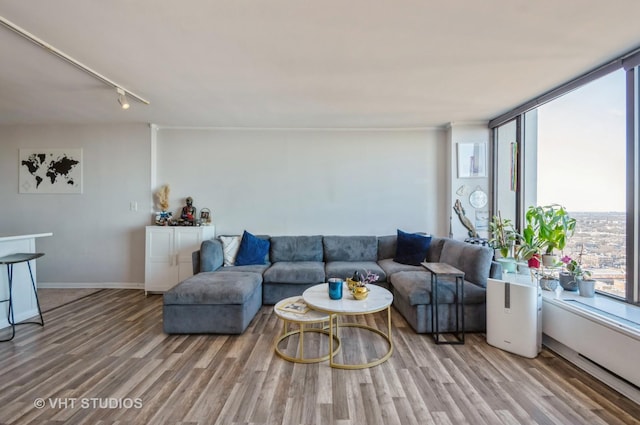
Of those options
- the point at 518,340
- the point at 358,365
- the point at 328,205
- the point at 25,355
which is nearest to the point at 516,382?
the point at 518,340

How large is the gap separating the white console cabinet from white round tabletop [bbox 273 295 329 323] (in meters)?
2.16

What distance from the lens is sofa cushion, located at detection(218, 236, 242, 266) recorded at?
383cm

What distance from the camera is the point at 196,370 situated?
2143 mm

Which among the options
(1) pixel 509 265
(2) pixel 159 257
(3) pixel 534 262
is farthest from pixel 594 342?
(2) pixel 159 257

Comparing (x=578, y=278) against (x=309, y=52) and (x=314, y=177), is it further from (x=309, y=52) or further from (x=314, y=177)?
(x=314, y=177)

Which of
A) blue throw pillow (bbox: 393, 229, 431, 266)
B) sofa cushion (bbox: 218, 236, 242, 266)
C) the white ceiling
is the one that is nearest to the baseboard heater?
blue throw pillow (bbox: 393, 229, 431, 266)

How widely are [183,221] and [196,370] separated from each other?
2.53 m

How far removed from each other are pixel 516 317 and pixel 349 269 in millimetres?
1790

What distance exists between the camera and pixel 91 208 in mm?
4289

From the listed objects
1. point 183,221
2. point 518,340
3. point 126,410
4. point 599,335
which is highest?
point 183,221

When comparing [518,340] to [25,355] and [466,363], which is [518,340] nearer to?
[466,363]

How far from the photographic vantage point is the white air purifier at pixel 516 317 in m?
2.33

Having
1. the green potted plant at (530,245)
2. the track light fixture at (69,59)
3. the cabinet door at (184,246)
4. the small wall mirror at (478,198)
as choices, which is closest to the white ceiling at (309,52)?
the track light fixture at (69,59)

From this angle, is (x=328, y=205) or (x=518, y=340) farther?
(x=328, y=205)
